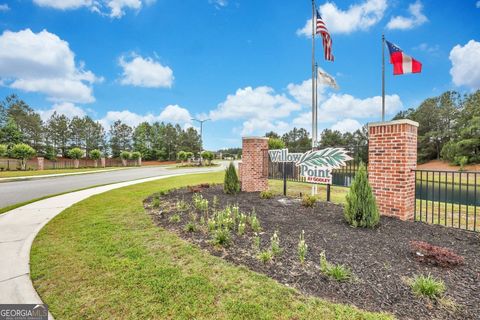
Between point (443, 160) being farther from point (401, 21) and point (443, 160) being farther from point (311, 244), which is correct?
point (311, 244)

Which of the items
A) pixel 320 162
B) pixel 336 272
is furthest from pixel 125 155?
pixel 336 272

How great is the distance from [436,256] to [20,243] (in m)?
6.55

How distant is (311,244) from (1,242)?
17.8 feet

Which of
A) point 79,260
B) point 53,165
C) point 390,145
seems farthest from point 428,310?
point 53,165

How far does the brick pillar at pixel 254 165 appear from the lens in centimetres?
910

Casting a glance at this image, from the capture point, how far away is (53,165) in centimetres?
3425

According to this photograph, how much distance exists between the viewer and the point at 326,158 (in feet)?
23.8

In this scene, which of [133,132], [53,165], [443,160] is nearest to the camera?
[53,165]

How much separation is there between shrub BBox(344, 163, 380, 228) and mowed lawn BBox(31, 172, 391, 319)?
2.72 meters

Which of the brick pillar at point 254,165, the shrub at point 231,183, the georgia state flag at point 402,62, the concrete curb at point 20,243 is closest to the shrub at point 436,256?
the concrete curb at point 20,243

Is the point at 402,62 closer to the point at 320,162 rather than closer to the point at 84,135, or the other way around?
the point at 320,162

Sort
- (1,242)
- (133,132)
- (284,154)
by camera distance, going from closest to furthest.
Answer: (1,242)
(284,154)
(133,132)

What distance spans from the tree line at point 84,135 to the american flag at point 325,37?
44295 millimetres

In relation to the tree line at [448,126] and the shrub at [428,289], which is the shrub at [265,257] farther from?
the tree line at [448,126]
